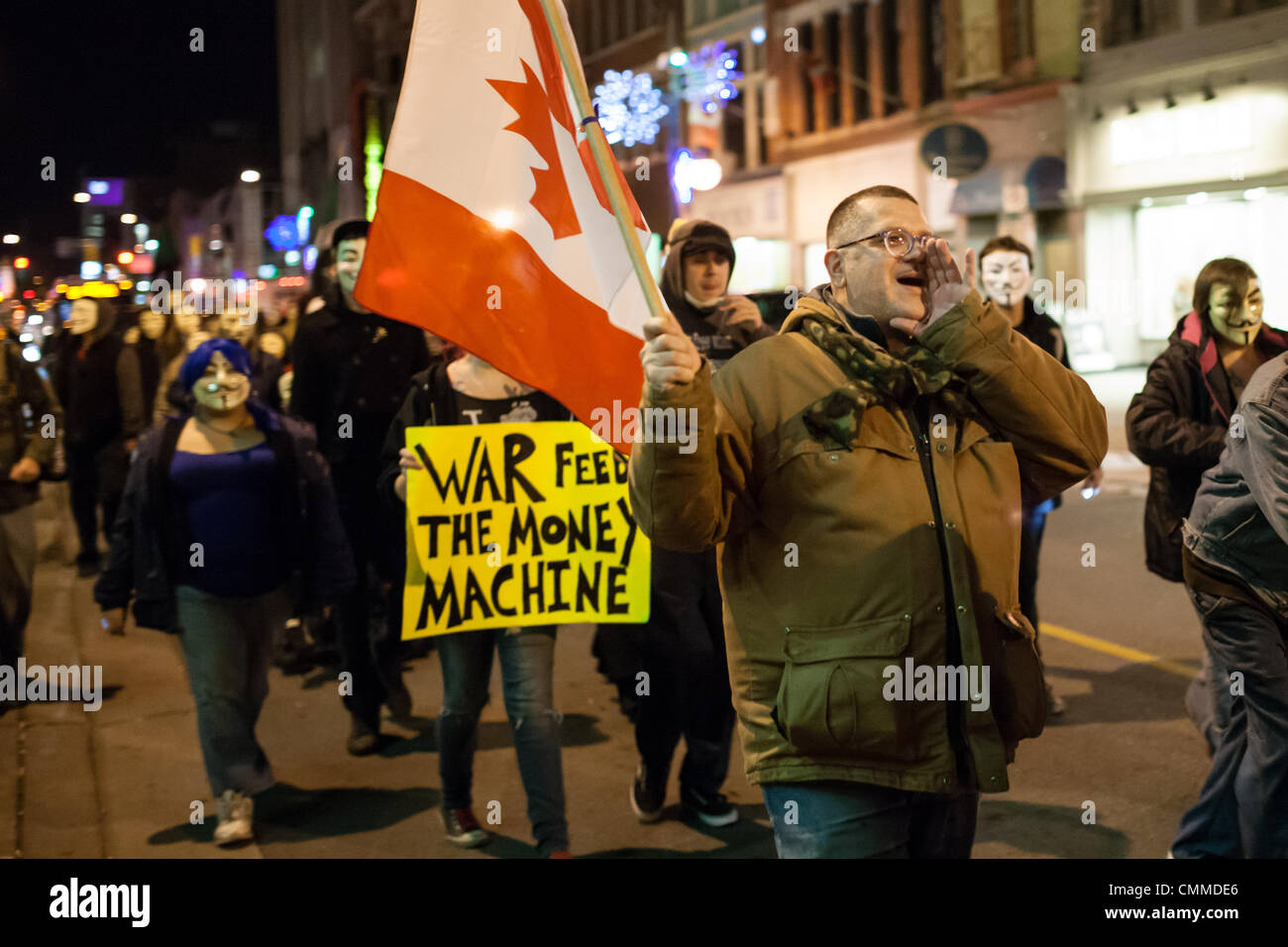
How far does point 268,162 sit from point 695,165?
2845 inches

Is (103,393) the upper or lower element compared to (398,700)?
upper

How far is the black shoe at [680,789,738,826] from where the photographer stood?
5.32m

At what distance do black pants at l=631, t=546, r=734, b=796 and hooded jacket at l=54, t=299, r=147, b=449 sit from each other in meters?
7.21

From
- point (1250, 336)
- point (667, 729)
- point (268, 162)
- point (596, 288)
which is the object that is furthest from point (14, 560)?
point (268, 162)

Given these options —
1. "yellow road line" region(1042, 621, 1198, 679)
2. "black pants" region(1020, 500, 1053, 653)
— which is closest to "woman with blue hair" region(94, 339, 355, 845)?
"black pants" region(1020, 500, 1053, 653)

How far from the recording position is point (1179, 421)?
5492 millimetres

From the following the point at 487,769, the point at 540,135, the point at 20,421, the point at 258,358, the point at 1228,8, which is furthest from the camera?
the point at 1228,8

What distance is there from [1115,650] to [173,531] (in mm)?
5189

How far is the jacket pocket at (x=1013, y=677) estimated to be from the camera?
2949 millimetres

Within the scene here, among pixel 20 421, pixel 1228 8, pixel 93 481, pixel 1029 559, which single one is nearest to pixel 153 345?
pixel 93 481

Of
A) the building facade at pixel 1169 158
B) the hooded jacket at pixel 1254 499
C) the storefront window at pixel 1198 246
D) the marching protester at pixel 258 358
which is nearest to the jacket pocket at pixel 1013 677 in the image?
the hooded jacket at pixel 1254 499

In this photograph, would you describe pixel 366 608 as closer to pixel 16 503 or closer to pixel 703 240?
pixel 16 503

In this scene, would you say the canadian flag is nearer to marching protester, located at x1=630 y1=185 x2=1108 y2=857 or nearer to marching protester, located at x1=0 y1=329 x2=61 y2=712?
marching protester, located at x1=630 y1=185 x2=1108 y2=857

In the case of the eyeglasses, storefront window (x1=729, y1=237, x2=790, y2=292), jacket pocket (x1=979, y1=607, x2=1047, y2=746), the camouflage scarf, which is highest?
storefront window (x1=729, y1=237, x2=790, y2=292)
